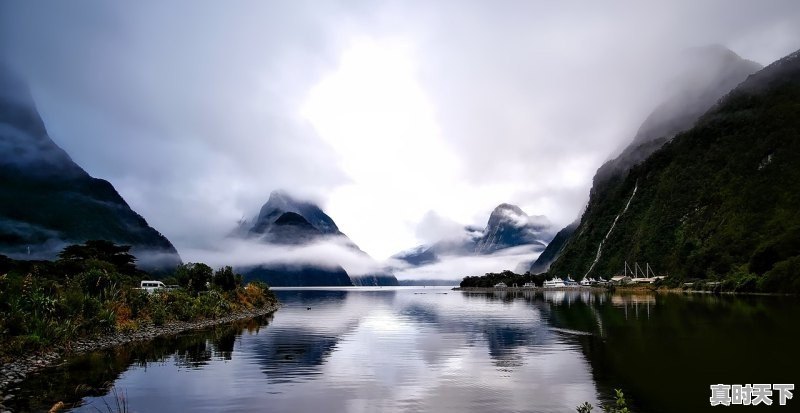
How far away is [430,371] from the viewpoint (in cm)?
3381

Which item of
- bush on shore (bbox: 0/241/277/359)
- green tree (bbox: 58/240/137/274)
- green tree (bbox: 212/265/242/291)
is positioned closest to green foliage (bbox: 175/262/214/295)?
bush on shore (bbox: 0/241/277/359)

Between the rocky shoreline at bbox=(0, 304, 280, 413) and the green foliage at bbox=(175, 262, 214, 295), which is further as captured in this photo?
the green foliage at bbox=(175, 262, 214, 295)

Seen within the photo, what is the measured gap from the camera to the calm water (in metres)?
24.8

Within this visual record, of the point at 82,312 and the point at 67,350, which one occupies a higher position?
the point at 82,312

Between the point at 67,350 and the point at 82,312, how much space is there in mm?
8731

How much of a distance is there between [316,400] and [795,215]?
191493 millimetres

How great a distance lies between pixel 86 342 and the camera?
140 feet

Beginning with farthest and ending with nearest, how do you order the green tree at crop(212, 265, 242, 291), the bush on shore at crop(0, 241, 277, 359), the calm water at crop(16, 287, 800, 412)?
1. the green tree at crop(212, 265, 242, 291)
2. the bush on shore at crop(0, 241, 277, 359)
3. the calm water at crop(16, 287, 800, 412)

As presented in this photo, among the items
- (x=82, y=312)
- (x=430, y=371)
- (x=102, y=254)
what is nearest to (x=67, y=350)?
(x=82, y=312)

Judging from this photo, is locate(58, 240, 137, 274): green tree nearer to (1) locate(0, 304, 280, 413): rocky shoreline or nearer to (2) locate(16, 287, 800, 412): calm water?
(1) locate(0, 304, 280, 413): rocky shoreline

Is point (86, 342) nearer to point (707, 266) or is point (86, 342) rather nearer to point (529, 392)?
point (529, 392)

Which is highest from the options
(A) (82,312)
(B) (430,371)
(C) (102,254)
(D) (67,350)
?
(C) (102,254)

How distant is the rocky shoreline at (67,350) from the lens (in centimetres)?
2730

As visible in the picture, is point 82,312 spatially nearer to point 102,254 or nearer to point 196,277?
point 196,277
